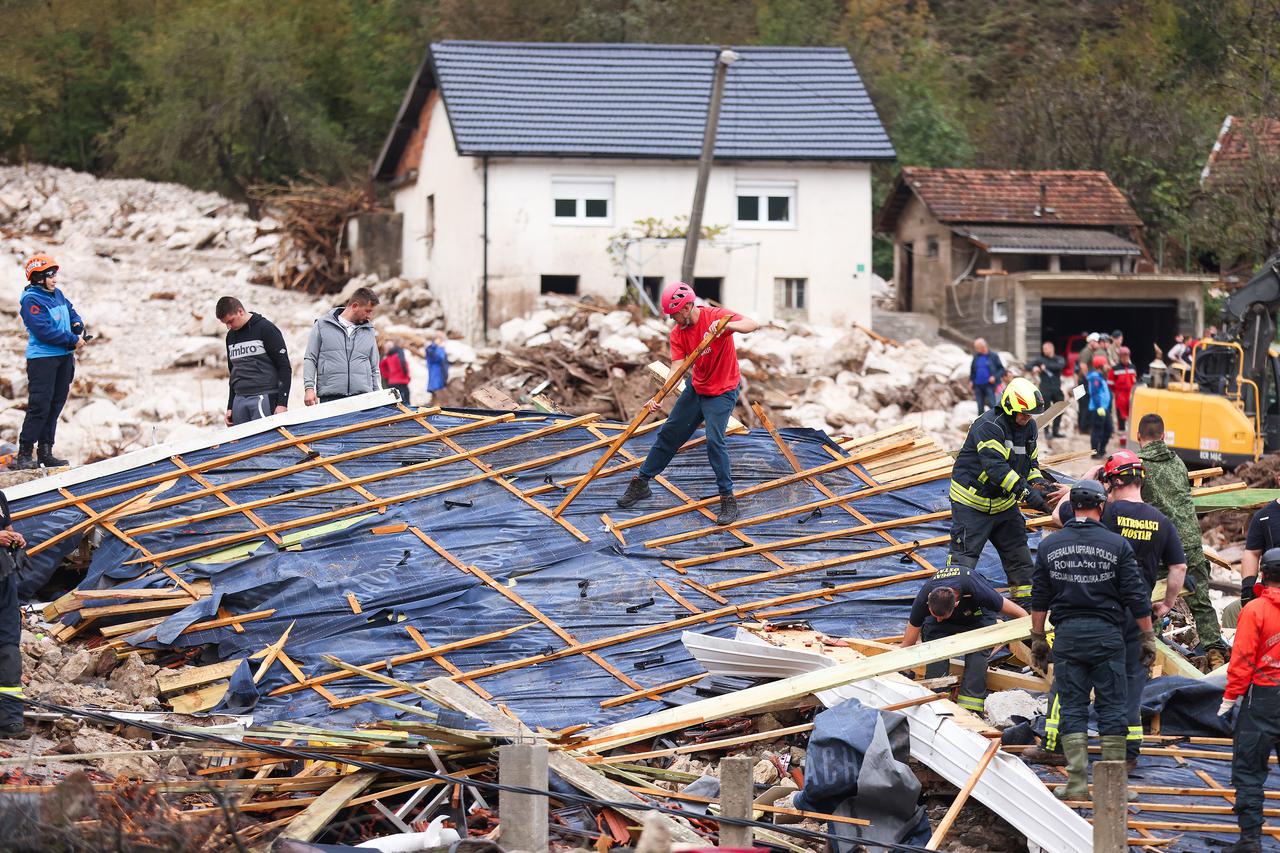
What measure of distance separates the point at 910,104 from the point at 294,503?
30.8m

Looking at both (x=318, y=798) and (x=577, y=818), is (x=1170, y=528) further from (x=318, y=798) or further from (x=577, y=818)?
(x=318, y=798)

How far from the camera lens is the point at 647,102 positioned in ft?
94.8

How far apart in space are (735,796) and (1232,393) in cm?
1225

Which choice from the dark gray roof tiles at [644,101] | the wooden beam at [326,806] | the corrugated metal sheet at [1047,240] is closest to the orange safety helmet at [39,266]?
the wooden beam at [326,806]

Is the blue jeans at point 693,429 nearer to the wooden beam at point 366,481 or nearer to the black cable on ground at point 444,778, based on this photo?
the wooden beam at point 366,481

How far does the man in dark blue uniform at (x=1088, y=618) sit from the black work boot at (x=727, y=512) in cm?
373

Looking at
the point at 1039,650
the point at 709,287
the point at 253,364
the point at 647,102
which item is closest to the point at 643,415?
the point at 253,364

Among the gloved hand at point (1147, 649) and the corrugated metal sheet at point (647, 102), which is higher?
the corrugated metal sheet at point (647, 102)

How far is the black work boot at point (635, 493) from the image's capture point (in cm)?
1113

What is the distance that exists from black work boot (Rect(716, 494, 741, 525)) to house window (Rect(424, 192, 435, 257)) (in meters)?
19.7

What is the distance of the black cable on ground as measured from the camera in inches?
267

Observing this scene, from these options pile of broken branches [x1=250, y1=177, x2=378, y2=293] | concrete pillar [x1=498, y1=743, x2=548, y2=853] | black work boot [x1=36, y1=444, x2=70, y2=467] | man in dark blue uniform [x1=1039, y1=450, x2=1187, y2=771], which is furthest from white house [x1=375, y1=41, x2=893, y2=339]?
concrete pillar [x1=498, y1=743, x2=548, y2=853]

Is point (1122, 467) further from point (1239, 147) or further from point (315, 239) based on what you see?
point (1239, 147)

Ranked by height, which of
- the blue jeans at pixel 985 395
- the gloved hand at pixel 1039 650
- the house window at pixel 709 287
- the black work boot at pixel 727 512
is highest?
the house window at pixel 709 287
